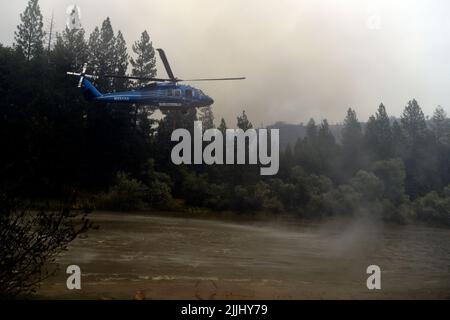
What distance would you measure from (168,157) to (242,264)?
1295 cm

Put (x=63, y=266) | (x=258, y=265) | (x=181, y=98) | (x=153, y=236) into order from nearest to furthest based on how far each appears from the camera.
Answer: (x=63, y=266) < (x=258, y=265) < (x=181, y=98) < (x=153, y=236)

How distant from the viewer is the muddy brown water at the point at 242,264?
30.0ft

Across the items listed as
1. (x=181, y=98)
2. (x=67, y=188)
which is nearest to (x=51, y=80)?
(x=181, y=98)

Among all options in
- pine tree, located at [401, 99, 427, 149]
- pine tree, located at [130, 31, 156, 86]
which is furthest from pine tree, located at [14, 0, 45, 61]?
pine tree, located at [401, 99, 427, 149]

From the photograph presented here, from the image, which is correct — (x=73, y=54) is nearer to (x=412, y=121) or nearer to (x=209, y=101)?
(x=209, y=101)

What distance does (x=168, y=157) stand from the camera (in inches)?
969

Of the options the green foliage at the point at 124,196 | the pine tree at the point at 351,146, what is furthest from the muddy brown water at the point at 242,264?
the pine tree at the point at 351,146

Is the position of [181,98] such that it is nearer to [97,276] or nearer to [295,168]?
[97,276]

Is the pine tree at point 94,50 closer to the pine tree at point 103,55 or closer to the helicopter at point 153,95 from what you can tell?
the pine tree at point 103,55

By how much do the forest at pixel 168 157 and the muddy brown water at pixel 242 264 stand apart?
286 centimetres

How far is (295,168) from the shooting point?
2953 cm

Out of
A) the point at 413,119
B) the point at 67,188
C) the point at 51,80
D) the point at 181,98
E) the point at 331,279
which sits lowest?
the point at 331,279

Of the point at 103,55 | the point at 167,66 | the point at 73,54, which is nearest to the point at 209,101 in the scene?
the point at 167,66

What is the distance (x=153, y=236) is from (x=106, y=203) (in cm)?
1110
